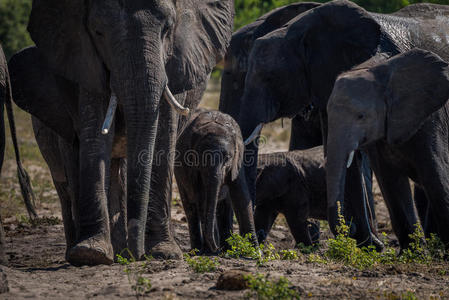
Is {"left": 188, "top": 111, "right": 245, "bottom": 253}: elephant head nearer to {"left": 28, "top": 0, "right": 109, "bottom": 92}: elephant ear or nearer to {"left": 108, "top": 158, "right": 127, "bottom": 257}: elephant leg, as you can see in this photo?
{"left": 108, "top": 158, "right": 127, "bottom": 257}: elephant leg

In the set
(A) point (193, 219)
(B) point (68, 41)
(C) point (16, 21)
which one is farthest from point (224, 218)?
(C) point (16, 21)

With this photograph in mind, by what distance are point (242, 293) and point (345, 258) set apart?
138 cm

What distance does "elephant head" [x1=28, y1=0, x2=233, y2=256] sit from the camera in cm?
600

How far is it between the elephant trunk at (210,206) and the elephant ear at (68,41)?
136cm

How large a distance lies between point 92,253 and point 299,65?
2974mm

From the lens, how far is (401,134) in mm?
6742

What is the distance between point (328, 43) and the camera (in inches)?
313

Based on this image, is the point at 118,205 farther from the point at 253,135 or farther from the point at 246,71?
the point at 246,71

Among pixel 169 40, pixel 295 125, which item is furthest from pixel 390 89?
pixel 295 125

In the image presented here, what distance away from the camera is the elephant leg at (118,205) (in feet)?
23.3

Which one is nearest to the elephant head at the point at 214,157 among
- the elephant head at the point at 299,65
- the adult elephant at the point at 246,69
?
the elephant head at the point at 299,65

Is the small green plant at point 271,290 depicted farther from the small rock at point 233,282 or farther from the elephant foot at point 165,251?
the elephant foot at point 165,251

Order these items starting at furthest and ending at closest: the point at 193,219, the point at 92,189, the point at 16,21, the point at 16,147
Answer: the point at 16,21 → the point at 193,219 → the point at 16,147 → the point at 92,189

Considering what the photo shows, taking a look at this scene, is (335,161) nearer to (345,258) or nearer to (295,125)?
(345,258)
